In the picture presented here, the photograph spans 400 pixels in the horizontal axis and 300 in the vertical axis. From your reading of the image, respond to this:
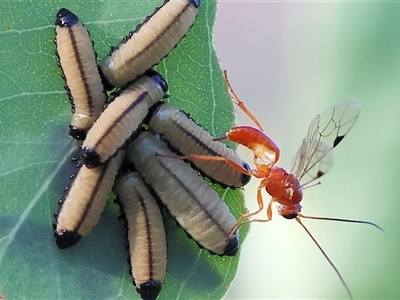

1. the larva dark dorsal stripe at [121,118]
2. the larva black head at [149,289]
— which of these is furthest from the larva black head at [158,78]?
the larva black head at [149,289]

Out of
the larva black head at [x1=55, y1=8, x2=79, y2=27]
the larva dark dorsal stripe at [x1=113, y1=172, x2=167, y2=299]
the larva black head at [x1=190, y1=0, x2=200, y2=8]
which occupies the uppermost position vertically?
the larva black head at [x1=190, y1=0, x2=200, y2=8]

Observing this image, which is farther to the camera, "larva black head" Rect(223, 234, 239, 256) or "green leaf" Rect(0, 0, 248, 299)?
"larva black head" Rect(223, 234, 239, 256)

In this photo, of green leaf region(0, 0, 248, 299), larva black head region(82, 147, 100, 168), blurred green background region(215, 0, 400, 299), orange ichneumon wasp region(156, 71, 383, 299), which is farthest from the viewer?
blurred green background region(215, 0, 400, 299)

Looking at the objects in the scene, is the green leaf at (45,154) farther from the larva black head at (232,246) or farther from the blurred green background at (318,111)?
the blurred green background at (318,111)

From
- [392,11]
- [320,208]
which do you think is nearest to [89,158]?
[320,208]

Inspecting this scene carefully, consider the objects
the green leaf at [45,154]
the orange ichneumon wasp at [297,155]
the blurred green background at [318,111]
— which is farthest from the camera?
the blurred green background at [318,111]

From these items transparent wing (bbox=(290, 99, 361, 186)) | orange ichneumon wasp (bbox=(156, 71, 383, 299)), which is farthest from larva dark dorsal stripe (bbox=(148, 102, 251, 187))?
transparent wing (bbox=(290, 99, 361, 186))

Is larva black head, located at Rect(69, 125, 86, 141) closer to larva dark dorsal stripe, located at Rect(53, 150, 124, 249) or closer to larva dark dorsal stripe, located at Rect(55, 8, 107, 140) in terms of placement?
larva dark dorsal stripe, located at Rect(55, 8, 107, 140)
